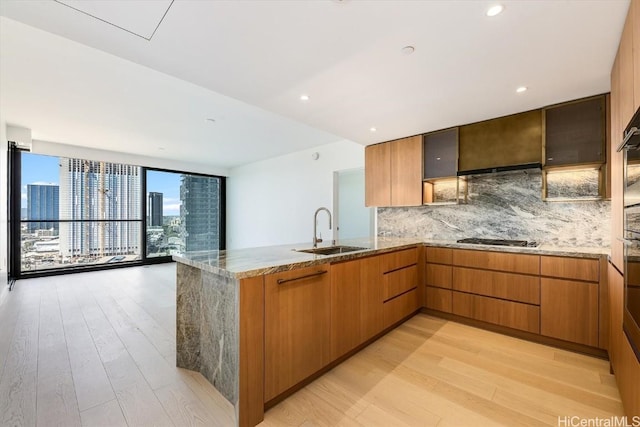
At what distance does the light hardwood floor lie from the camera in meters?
1.62

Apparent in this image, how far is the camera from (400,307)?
116 inches

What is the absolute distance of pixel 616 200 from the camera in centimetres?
185

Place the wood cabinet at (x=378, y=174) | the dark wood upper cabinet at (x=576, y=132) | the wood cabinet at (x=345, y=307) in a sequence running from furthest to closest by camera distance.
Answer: the wood cabinet at (x=378, y=174) < the dark wood upper cabinet at (x=576, y=132) < the wood cabinet at (x=345, y=307)

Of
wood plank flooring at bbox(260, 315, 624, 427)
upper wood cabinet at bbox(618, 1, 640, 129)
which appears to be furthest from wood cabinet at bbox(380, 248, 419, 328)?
upper wood cabinet at bbox(618, 1, 640, 129)

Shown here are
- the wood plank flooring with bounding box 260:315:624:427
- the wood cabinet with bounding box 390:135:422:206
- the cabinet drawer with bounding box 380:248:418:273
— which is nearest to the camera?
the wood plank flooring with bounding box 260:315:624:427

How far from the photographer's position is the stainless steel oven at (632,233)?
1285 millimetres

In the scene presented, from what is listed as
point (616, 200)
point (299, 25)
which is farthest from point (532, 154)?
point (299, 25)

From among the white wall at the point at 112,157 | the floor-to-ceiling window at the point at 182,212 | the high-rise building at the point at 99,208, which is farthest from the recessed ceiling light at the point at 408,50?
the high-rise building at the point at 99,208

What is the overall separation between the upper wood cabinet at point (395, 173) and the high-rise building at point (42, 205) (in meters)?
6.33

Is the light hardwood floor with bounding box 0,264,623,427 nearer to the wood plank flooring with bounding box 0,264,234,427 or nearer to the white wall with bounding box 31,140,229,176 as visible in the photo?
the wood plank flooring with bounding box 0,264,234,427

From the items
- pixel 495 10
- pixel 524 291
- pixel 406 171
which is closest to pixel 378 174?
pixel 406 171

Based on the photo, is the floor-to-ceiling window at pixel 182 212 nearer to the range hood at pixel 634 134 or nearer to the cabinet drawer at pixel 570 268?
the cabinet drawer at pixel 570 268

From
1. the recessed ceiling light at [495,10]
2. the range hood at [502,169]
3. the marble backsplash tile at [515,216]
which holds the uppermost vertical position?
the recessed ceiling light at [495,10]

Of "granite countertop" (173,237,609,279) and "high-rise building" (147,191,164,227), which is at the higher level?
"high-rise building" (147,191,164,227)
